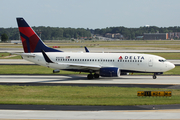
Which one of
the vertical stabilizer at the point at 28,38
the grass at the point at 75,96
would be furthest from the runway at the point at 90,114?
the vertical stabilizer at the point at 28,38

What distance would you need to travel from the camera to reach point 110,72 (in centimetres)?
4131

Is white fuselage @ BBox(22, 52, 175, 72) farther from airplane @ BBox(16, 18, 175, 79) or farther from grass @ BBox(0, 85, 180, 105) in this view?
grass @ BBox(0, 85, 180, 105)

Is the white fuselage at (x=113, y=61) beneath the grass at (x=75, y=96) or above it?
above

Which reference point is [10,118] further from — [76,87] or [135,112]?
[76,87]

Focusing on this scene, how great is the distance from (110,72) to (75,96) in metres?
13.2

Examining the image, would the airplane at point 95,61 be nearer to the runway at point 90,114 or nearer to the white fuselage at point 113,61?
the white fuselage at point 113,61

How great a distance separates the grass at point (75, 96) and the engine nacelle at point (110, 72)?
703cm

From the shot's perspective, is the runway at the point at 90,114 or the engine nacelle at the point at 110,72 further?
the engine nacelle at the point at 110,72

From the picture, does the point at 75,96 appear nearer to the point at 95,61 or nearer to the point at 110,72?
the point at 110,72

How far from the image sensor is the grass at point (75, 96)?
2586cm

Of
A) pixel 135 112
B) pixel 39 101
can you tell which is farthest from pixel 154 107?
pixel 39 101

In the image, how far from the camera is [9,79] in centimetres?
4262
